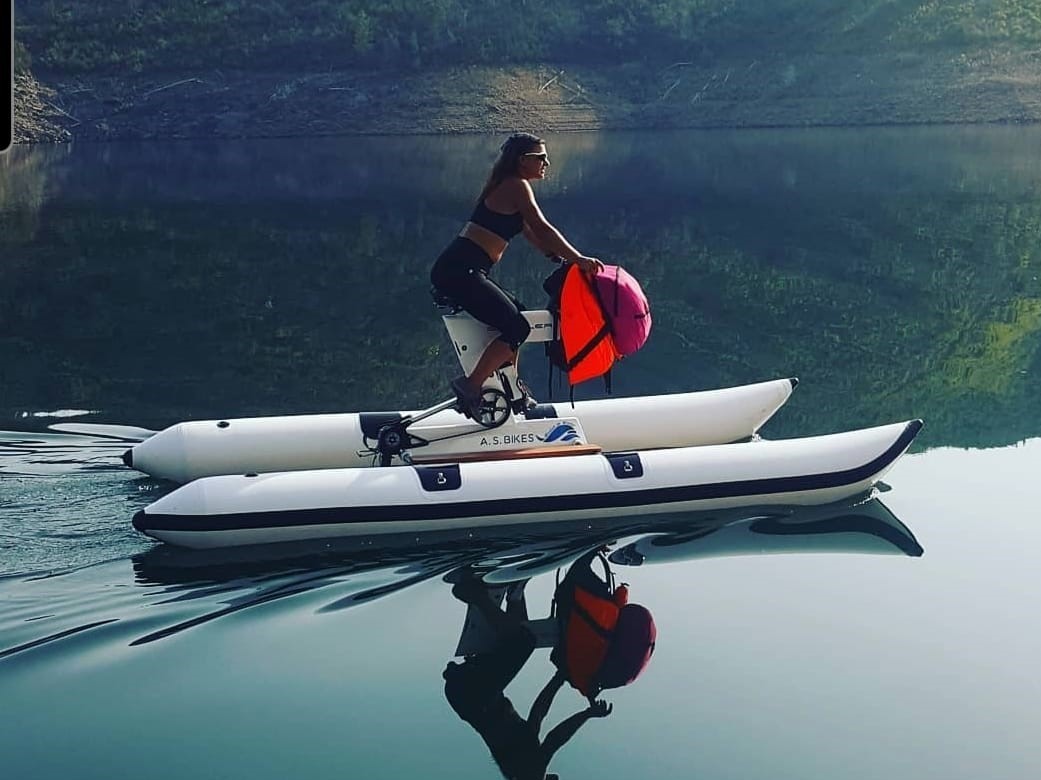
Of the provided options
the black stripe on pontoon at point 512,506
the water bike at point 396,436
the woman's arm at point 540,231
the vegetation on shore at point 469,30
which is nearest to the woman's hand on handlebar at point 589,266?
the woman's arm at point 540,231

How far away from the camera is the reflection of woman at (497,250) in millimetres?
8180

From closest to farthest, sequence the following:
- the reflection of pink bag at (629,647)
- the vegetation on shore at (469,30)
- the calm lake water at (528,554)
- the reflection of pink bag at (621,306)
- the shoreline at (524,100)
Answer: the calm lake water at (528,554) → the reflection of pink bag at (629,647) → the reflection of pink bag at (621,306) → the shoreline at (524,100) → the vegetation on shore at (469,30)

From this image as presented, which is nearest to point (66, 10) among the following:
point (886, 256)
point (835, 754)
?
point (886, 256)

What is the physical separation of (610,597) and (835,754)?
2002mm

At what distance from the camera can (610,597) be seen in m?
7.54

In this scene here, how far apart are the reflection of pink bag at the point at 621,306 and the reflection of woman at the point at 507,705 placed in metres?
2.09

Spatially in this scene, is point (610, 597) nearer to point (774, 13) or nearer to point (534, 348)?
point (534, 348)

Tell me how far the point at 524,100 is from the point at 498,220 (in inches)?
1864

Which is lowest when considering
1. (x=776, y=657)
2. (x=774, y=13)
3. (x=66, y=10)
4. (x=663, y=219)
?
(x=776, y=657)

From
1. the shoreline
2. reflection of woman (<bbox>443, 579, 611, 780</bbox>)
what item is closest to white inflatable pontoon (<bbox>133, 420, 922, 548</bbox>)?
reflection of woman (<bbox>443, 579, 611, 780</bbox>)

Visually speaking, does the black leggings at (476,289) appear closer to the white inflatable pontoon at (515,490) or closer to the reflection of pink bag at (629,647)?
the white inflatable pontoon at (515,490)

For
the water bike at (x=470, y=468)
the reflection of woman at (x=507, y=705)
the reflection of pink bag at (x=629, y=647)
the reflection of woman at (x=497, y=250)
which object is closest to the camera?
the reflection of woman at (x=507, y=705)

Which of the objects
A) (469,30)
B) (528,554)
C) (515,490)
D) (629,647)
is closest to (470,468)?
(515,490)

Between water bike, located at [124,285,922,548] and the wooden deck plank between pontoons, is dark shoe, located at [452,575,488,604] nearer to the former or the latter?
water bike, located at [124,285,922,548]
